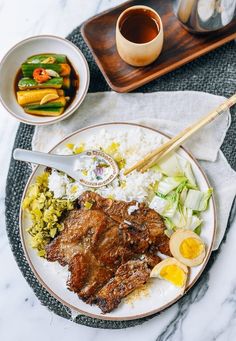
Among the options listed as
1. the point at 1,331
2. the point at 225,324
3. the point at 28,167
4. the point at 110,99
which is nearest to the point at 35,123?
the point at 28,167

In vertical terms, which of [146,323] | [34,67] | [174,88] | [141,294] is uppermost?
[34,67]

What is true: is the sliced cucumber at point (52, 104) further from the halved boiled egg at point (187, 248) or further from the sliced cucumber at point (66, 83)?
the halved boiled egg at point (187, 248)

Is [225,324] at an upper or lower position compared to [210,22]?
lower

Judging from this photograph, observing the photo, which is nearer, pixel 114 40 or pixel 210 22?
pixel 210 22

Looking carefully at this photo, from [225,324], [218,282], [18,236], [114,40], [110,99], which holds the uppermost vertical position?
[114,40]

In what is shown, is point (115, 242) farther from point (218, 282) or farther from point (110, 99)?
point (110, 99)

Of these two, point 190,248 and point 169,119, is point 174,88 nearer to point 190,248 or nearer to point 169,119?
point 169,119

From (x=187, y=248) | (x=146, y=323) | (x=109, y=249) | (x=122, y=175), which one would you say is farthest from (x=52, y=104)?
(x=146, y=323)

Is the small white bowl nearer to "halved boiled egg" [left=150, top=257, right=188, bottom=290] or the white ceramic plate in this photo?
the white ceramic plate
